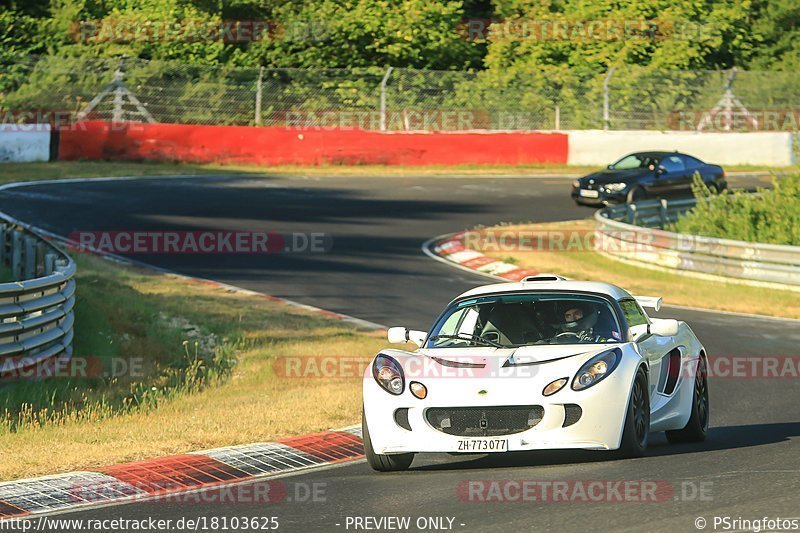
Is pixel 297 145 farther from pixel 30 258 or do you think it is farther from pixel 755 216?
pixel 30 258

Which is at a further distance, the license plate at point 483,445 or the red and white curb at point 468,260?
the red and white curb at point 468,260

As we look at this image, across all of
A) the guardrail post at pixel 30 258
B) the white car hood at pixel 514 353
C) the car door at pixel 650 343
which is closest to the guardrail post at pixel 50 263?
the guardrail post at pixel 30 258

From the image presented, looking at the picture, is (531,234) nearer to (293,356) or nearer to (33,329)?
(293,356)

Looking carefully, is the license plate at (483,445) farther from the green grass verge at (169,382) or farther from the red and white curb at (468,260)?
the red and white curb at (468,260)

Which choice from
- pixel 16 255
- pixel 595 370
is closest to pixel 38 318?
pixel 16 255

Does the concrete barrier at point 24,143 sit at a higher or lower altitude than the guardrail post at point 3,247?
higher

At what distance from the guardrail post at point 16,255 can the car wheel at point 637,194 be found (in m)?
16.1

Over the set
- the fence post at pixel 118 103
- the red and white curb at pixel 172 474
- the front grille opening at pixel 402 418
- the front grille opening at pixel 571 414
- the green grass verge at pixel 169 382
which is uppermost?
the fence post at pixel 118 103

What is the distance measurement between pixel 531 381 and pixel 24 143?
27.6 meters

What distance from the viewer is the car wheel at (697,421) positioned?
33.1 ft

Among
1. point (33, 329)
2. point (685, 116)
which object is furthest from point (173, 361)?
→ point (685, 116)

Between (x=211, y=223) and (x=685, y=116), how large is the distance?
19107 millimetres

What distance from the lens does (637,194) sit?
3144 centimetres

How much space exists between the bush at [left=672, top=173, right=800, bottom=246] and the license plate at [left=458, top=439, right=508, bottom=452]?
56.1 ft
